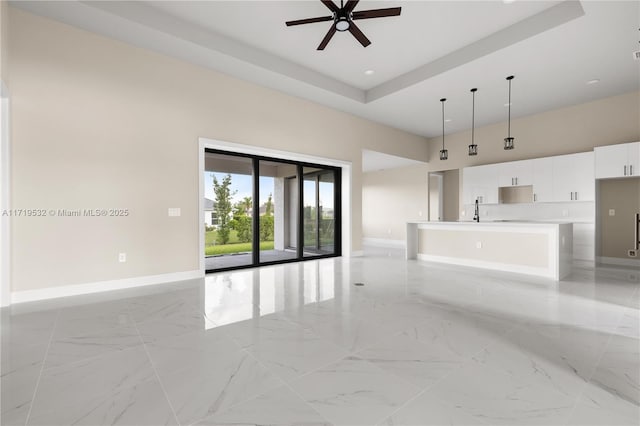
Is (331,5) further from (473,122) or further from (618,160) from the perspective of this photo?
(618,160)

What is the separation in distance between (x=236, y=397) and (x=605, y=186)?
7911mm

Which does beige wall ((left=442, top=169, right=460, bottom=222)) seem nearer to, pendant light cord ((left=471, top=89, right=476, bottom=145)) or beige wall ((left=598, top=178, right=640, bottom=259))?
pendant light cord ((left=471, top=89, right=476, bottom=145))

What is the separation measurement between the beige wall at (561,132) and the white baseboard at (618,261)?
2317 millimetres

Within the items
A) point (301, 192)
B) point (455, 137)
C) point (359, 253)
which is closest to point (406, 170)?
point (455, 137)

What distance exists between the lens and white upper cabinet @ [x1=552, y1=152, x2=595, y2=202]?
236 inches

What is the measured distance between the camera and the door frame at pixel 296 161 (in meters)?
4.83

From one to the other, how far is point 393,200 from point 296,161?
16.9ft

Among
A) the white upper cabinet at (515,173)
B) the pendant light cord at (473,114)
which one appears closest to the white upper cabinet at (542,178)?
the white upper cabinet at (515,173)

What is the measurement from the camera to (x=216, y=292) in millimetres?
3895

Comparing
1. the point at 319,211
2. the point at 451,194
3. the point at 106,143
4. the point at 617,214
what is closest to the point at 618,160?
the point at 617,214

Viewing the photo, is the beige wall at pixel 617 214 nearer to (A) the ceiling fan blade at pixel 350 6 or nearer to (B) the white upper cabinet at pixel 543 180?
(B) the white upper cabinet at pixel 543 180

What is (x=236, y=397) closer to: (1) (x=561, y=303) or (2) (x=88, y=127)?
(1) (x=561, y=303)

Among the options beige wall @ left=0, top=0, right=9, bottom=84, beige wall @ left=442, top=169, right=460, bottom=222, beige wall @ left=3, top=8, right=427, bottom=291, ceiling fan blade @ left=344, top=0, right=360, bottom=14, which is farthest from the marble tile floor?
beige wall @ left=442, top=169, right=460, bottom=222

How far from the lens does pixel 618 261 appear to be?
5.96m
